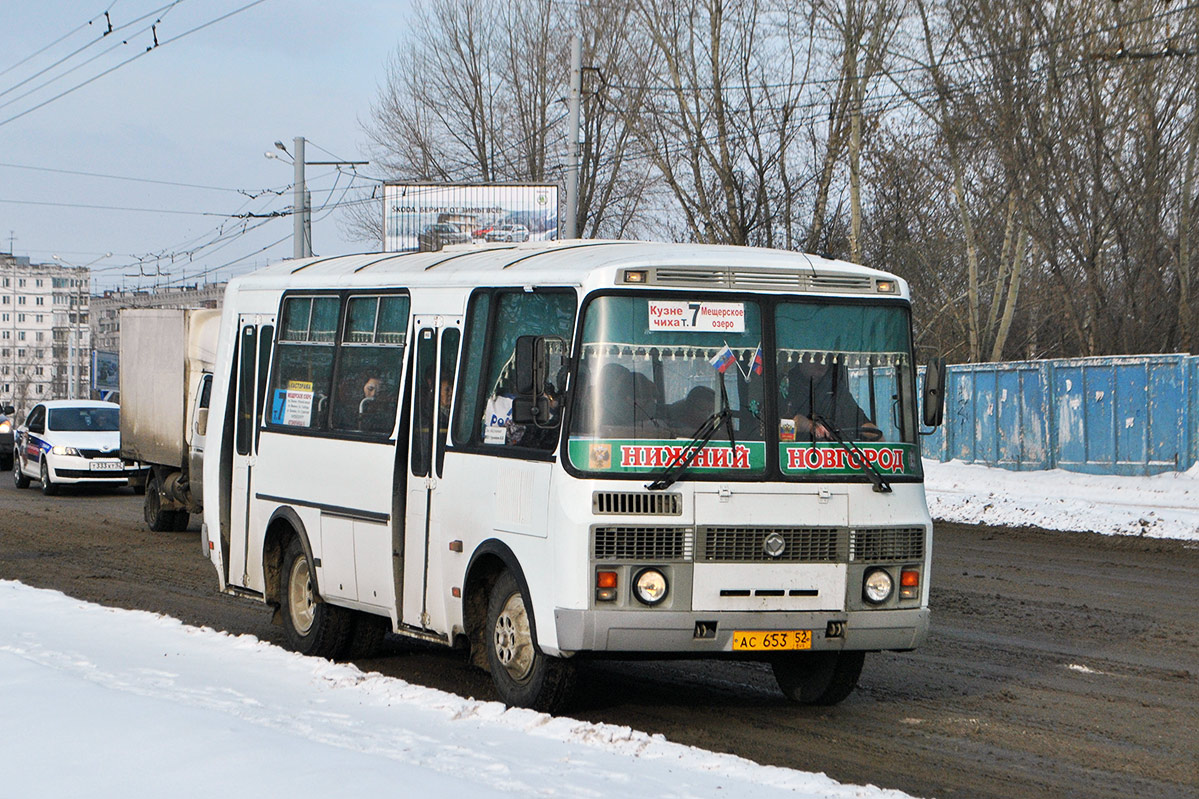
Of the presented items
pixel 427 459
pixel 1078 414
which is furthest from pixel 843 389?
pixel 1078 414

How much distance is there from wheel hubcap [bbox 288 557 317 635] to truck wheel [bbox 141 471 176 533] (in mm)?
10097

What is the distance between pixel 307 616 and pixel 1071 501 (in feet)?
50.5

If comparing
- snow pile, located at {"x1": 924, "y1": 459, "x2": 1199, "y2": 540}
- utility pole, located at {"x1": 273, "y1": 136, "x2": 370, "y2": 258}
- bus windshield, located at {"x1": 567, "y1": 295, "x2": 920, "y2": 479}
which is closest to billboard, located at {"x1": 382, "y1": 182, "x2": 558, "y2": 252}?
utility pole, located at {"x1": 273, "y1": 136, "x2": 370, "y2": 258}

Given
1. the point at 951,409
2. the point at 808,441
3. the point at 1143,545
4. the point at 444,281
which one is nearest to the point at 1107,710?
the point at 808,441

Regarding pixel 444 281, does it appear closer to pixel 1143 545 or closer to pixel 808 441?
pixel 808 441

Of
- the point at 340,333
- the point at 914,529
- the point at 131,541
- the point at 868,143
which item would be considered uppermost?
the point at 868,143

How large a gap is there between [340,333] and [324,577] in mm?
1673

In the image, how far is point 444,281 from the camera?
30.5 feet

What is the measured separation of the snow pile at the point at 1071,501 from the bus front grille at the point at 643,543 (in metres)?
13.9

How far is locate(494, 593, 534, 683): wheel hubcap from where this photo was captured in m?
8.26

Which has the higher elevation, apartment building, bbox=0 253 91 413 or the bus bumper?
apartment building, bbox=0 253 91 413

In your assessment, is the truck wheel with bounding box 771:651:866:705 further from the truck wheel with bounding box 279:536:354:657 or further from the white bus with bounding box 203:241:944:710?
the truck wheel with bounding box 279:536:354:657

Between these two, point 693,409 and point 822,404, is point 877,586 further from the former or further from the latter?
point 693,409

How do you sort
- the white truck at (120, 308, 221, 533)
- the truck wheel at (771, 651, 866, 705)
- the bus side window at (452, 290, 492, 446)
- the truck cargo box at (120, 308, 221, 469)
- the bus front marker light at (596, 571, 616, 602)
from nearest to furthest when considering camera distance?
the bus front marker light at (596, 571, 616, 602), the truck wheel at (771, 651, 866, 705), the bus side window at (452, 290, 492, 446), the white truck at (120, 308, 221, 533), the truck cargo box at (120, 308, 221, 469)
